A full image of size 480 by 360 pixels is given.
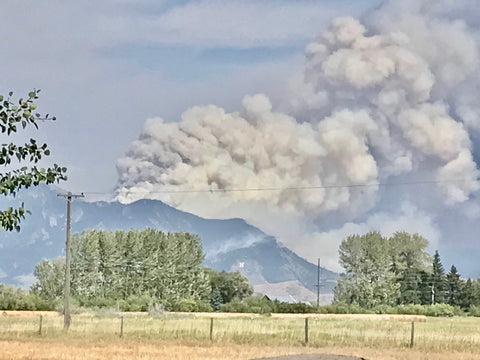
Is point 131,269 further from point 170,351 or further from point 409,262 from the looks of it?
point 170,351

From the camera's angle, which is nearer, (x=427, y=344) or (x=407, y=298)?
(x=427, y=344)

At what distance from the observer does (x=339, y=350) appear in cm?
3666

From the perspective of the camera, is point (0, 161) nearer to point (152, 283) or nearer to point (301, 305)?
point (301, 305)

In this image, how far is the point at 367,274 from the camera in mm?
98000

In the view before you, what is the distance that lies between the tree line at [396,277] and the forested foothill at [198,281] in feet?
0.38

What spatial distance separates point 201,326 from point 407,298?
53614mm

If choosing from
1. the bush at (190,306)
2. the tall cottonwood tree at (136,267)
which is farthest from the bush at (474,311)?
the bush at (190,306)

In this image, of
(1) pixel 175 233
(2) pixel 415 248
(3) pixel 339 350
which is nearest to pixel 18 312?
(1) pixel 175 233

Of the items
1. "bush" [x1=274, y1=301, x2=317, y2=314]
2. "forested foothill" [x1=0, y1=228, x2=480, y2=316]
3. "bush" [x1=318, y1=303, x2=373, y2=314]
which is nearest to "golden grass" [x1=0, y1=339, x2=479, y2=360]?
"forested foothill" [x1=0, y1=228, x2=480, y2=316]

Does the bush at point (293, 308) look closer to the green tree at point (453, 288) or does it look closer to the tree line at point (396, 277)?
the tree line at point (396, 277)

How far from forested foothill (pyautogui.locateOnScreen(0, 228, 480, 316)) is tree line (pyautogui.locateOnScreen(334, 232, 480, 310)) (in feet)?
0.38

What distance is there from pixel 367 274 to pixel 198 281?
20.4 meters

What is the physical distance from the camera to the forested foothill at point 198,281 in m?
82.0

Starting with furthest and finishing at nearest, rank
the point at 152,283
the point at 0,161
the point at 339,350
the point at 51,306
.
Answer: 1. the point at 152,283
2. the point at 51,306
3. the point at 339,350
4. the point at 0,161
